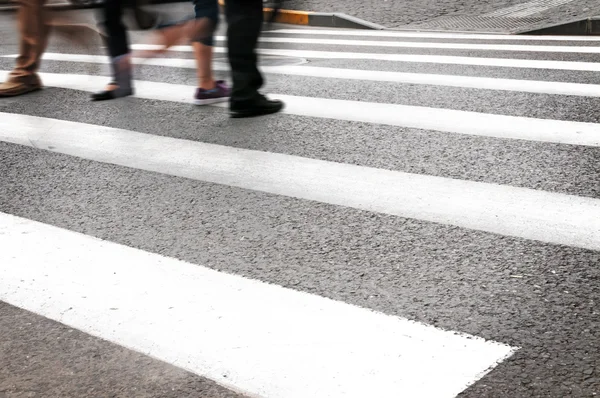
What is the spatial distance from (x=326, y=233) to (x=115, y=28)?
82.0 inches

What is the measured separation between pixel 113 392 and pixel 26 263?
40.7 inches

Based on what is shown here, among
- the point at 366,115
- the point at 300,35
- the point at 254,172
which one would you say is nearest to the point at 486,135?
the point at 366,115

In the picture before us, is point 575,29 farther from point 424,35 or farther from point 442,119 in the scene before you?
point 442,119

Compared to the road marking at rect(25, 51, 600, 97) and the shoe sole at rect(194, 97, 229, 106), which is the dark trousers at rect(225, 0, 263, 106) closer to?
the shoe sole at rect(194, 97, 229, 106)

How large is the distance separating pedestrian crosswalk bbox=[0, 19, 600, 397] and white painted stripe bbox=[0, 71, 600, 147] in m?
0.02

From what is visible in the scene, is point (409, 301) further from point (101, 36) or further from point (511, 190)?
point (101, 36)

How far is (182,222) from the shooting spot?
11.1 ft

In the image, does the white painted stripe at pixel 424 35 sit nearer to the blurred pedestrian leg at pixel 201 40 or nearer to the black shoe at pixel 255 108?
the blurred pedestrian leg at pixel 201 40

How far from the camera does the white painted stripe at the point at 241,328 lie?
2133mm

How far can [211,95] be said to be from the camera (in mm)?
5641

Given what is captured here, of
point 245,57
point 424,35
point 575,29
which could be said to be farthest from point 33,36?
point 575,29

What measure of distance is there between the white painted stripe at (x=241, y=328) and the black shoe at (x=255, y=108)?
6.93ft

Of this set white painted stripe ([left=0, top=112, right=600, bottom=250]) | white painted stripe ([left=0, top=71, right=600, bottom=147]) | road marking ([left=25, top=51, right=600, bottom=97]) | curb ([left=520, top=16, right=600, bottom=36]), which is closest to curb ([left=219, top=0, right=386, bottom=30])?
curb ([left=520, top=16, right=600, bottom=36])

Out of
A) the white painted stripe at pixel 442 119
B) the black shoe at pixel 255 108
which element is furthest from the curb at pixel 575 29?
the black shoe at pixel 255 108
